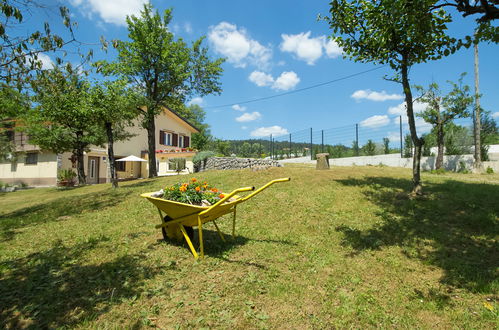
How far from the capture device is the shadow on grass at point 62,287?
3059 millimetres

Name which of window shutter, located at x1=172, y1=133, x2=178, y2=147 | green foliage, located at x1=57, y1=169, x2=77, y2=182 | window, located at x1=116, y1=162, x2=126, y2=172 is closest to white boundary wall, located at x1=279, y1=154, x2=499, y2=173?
window shutter, located at x1=172, y1=133, x2=178, y2=147

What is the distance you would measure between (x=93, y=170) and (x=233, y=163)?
15740mm

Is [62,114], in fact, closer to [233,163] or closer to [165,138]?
[233,163]

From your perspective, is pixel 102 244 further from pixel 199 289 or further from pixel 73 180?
pixel 73 180

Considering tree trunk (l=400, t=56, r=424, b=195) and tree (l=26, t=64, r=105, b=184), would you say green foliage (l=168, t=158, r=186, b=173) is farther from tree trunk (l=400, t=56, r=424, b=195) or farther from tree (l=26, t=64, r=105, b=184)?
tree trunk (l=400, t=56, r=424, b=195)

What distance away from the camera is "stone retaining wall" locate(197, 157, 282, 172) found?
1609 centimetres

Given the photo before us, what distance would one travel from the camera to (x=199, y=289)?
3.65 metres

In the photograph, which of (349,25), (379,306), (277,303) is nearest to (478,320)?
(379,306)

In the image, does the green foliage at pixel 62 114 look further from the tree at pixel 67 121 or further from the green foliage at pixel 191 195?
the green foliage at pixel 191 195

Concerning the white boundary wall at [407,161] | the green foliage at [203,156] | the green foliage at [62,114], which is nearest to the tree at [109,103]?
the green foliage at [62,114]

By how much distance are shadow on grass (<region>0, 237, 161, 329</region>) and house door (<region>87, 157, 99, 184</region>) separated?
866 inches

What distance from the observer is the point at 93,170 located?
24.7 m

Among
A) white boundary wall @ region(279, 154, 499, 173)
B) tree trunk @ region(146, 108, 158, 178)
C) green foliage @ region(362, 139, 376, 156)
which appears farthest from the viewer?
green foliage @ region(362, 139, 376, 156)

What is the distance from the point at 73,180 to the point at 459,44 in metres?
26.0
